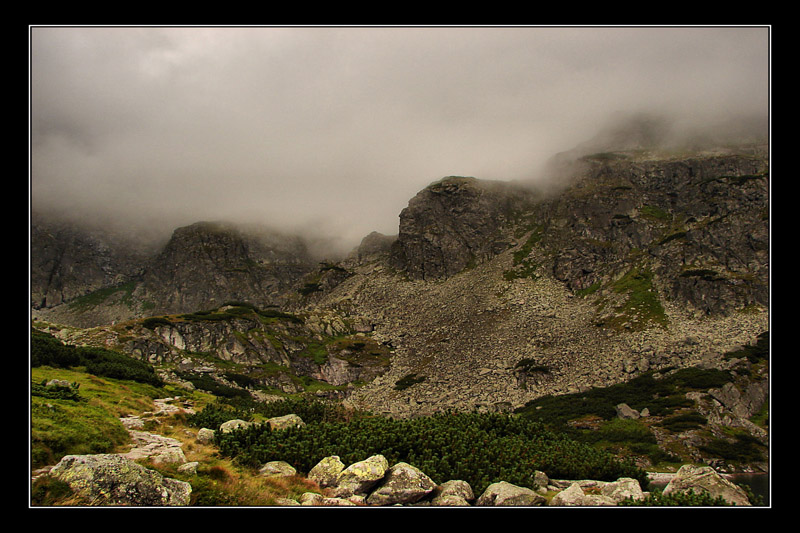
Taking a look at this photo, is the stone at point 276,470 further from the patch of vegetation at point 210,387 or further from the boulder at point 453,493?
the patch of vegetation at point 210,387

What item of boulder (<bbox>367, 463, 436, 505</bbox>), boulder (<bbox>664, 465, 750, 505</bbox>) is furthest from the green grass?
boulder (<bbox>664, 465, 750, 505</bbox>)

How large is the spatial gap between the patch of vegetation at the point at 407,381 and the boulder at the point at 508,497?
90619 mm

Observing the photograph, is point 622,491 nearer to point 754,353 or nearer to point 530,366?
point 530,366

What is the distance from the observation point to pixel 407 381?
10750 centimetres

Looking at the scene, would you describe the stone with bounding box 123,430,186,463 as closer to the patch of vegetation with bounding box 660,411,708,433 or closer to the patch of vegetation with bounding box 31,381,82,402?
the patch of vegetation with bounding box 31,381,82,402

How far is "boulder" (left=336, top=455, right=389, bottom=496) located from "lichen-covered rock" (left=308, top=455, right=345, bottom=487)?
0.26 m

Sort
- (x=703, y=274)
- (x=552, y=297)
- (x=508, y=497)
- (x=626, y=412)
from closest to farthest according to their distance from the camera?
(x=508, y=497), (x=626, y=412), (x=703, y=274), (x=552, y=297)

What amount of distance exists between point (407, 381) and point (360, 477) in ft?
314

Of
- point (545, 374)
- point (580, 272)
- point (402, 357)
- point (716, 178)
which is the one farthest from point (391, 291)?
point (716, 178)

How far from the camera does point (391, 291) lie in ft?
558

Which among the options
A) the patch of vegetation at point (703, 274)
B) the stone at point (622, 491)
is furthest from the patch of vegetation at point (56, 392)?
the patch of vegetation at point (703, 274)

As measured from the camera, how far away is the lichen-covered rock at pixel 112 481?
1048 cm

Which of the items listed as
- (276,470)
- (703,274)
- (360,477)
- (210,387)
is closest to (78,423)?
(276,470)

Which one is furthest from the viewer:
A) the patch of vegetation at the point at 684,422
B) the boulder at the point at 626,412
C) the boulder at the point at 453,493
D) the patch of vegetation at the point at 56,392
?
the boulder at the point at 626,412
